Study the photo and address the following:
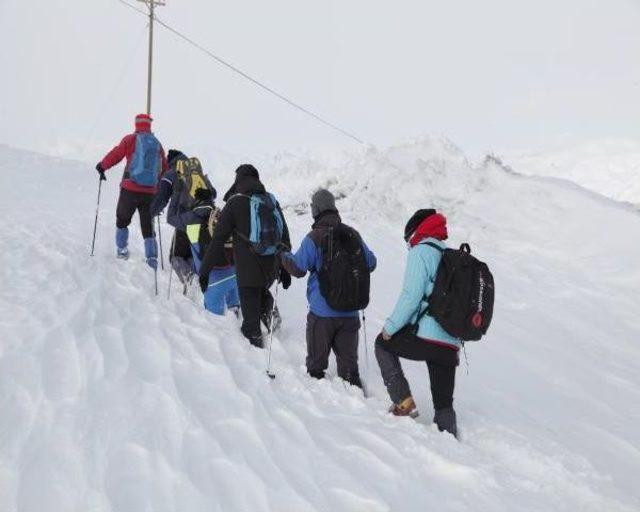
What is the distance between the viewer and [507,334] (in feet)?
28.9

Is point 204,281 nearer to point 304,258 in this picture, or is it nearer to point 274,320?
point 274,320

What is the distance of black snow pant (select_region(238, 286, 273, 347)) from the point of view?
5.69 m

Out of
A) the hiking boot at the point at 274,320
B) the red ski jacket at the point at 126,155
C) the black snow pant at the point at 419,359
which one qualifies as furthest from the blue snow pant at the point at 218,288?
the black snow pant at the point at 419,359

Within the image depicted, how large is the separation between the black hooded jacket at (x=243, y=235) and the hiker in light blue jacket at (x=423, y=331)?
5.04 ft

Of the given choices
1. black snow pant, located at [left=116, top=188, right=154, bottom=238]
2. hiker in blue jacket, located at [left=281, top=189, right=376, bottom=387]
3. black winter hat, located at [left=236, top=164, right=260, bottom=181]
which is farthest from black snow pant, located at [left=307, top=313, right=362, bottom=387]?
black snow pant, located at [left=116, top=188, right=154, bottom=238]

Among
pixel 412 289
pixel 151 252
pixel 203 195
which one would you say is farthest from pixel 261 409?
pixel 151 252

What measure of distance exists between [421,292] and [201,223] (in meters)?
3.16

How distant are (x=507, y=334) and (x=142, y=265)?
5431mm

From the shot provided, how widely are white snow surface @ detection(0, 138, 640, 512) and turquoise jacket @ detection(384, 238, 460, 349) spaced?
73cm

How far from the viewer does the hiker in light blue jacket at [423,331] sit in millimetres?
4367

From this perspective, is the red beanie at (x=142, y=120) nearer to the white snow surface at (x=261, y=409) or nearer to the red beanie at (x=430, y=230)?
the white snow surface at (x=261, y=409)

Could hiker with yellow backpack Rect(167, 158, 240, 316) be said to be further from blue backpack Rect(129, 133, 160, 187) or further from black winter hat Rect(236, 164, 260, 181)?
blue backpack Rect(129, 133, 160, 187)

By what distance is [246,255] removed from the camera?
560 centimetres

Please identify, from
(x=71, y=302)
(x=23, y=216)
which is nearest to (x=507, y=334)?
(x=71, y=302)
